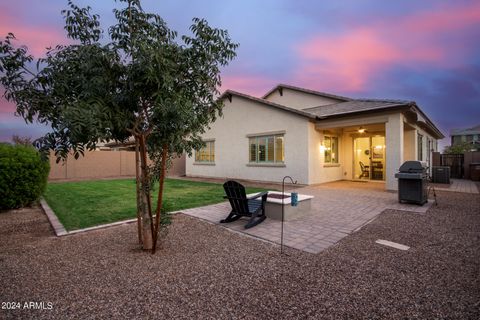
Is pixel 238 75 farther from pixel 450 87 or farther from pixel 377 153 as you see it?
pixel 450 87

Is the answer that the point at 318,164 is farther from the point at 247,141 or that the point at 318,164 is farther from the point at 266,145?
the point at 247,141

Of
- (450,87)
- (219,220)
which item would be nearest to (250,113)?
(219,220)

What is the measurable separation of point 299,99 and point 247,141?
656cm

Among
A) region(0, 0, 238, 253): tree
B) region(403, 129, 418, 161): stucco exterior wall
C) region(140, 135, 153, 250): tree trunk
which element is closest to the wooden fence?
region(140, 135, 153, 250): tree trunk

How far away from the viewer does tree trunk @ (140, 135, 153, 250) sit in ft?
12.3

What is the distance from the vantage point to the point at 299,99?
Answer: 18266 millimetres

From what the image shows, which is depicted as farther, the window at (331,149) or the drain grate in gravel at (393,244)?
the window at (331,149)

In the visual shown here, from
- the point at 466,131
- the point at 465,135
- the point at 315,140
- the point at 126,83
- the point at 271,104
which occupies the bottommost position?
the point at 315,140

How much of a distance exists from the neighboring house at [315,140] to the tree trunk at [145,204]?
21.7 ft

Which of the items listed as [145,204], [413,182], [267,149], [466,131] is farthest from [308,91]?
[466,131]

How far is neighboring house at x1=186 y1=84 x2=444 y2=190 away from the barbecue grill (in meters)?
2.88

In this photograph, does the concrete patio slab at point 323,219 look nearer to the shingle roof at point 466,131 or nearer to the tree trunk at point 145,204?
the tree trunk at point 145,204

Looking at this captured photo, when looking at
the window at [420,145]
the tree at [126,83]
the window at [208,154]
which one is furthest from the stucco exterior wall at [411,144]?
the tree at [126,83]

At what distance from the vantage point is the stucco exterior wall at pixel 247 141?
480 inches
